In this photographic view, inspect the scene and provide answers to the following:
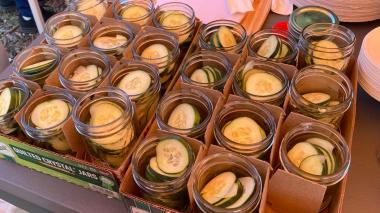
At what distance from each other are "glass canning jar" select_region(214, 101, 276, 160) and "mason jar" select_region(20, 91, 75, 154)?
0.95ft

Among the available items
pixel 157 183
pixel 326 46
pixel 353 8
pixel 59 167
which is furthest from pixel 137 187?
pixel 353 8

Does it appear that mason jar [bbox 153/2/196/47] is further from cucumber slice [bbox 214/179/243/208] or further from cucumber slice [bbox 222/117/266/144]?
cucumber slice [bbox 214/179/243/208]

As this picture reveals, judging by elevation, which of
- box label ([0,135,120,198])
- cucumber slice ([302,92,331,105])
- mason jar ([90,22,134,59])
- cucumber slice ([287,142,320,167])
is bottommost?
box label ([0,135,120,198])

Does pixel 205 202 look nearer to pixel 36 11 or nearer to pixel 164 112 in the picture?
pixel 164 112

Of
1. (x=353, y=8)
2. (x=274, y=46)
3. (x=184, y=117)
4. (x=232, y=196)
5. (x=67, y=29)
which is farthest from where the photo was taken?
(x=353, y=8)

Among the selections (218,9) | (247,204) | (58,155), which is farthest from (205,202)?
(218,9)

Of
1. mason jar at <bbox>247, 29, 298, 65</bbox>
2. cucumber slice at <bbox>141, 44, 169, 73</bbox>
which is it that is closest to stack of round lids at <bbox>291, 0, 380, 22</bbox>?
mason jar at <bbox>247, 29, 298, 65</bbox>

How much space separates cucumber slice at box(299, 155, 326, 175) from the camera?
631 millimetres

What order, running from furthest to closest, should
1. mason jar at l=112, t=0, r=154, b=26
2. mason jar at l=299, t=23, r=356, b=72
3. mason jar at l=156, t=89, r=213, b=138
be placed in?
mason jar at l=112, t=0, r=154, b=26
mason jar at l=299, t=23, r=356, b=72
mason jar at l=156, t=89, r=213, b=138

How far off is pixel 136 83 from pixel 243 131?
0.24m

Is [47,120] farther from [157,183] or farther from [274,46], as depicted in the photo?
[274,46]

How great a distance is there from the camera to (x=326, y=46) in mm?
833

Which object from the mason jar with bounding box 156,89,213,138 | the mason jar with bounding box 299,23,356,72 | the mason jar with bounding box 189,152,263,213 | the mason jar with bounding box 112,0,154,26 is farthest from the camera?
the mason jar with bounding box 112,0,154,26

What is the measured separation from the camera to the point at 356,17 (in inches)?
42.3
